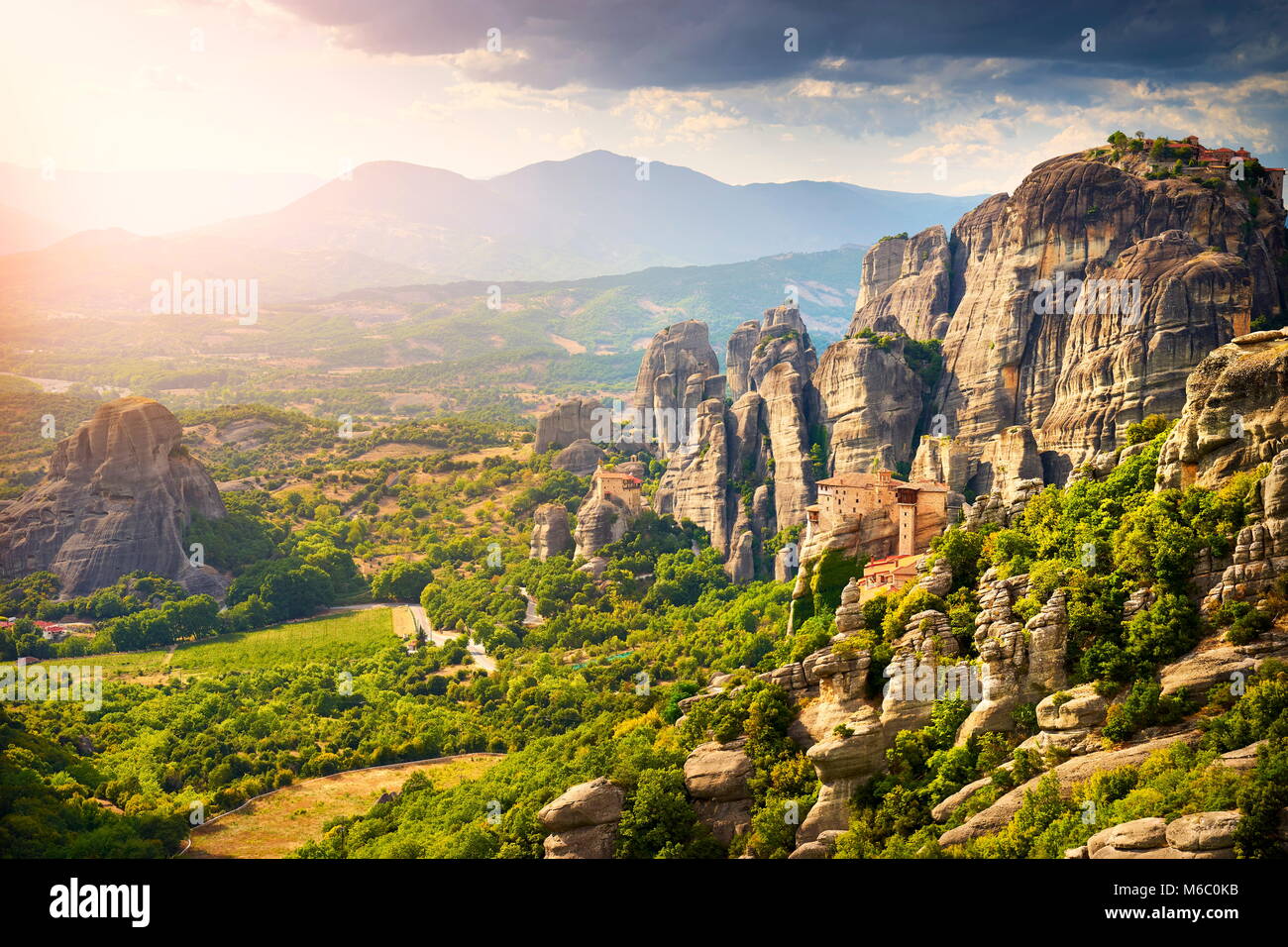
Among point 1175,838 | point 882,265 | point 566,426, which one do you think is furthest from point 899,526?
point 566,426

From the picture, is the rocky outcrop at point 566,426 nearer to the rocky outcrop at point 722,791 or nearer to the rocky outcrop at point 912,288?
the rocky outcrop at point 912,288

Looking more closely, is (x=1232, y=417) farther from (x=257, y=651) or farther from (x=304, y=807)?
(x=257, y=651)

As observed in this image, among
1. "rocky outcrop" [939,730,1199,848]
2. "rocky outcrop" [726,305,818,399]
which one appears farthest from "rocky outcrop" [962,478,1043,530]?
"rocky outcrop" [726,305,818,399]

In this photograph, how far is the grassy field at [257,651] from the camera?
1988 inches

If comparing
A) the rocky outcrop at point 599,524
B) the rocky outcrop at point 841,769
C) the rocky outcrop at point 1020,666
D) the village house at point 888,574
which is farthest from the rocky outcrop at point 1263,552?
the rocky outcrop at point 599,524

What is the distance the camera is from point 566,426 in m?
76.0

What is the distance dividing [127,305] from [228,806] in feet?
608

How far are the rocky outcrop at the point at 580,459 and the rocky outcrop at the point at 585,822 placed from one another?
47575 millimetres

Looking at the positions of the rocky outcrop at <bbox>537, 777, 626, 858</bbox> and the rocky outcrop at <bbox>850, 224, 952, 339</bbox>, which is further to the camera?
the rocky outcrop at <bbox>850, 224, 952, 339</bbox>

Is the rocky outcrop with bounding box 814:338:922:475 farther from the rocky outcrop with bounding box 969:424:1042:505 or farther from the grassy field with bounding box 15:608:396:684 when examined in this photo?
the grassy field with bounding box 15:608:396:684

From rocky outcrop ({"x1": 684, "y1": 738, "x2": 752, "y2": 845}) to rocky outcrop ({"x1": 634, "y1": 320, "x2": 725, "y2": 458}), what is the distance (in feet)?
151

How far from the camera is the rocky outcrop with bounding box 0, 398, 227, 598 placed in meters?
61.0
